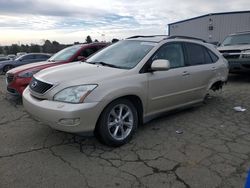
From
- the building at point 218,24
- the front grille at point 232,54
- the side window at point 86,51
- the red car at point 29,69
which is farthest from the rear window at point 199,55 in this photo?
the building at point 218,24

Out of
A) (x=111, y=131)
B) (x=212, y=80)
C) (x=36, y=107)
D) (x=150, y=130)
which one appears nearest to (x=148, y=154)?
(x=111, y=131)

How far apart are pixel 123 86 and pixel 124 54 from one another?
1058mm

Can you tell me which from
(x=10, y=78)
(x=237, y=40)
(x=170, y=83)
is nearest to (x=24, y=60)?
(x=10, y=78)

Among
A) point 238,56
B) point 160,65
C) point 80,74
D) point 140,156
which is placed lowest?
point 140,156

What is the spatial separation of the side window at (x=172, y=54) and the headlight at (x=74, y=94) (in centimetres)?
155

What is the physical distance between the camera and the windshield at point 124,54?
4742 mm

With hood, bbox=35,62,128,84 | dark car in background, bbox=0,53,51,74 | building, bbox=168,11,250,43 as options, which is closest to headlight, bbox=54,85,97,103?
hood, bbox=35,62,128,84

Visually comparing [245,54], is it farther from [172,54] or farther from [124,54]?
[124,54]

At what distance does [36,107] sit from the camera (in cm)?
405

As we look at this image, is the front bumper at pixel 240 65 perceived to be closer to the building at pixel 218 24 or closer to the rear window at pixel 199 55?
the rear window at pixel 199 55

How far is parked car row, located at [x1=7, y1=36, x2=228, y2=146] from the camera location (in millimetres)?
3824

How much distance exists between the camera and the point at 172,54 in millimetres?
5254

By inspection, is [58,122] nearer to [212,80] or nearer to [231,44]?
[212,80]

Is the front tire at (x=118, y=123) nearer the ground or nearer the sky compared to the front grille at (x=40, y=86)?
nearer the ground
